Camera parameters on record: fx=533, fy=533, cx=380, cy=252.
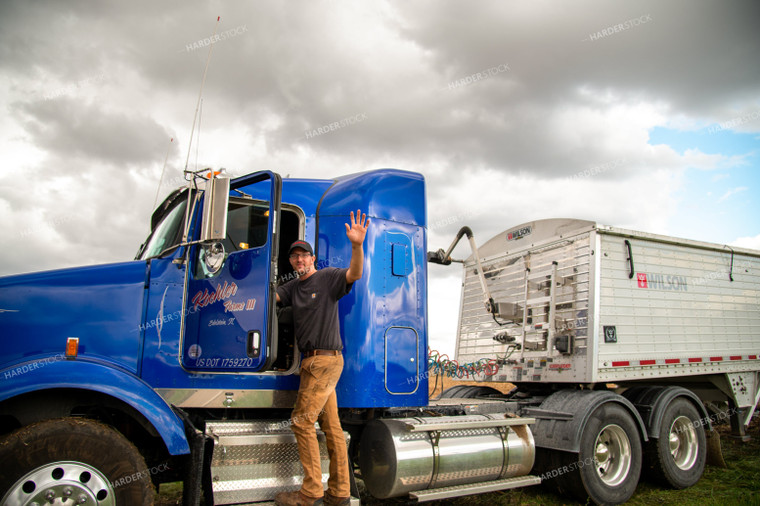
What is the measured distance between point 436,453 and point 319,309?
182 centimetres

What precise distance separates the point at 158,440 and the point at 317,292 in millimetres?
1799

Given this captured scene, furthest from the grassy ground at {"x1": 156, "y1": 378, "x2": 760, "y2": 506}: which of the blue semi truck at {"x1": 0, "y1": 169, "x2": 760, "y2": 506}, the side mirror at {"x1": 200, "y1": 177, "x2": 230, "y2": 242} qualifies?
the side mirror at {"x1": 200, "y1": 177, "x2": 230, "y2": 242}

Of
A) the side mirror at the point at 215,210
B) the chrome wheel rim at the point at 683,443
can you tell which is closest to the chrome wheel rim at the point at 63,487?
the side mirror at the point at 215,210

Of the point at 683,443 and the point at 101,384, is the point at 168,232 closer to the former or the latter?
the point at 101,384

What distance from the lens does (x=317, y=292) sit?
452 centimetres

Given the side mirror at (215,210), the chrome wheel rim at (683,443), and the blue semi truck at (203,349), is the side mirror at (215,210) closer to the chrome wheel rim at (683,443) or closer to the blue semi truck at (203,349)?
Result: the blue semi truck at (203,349)

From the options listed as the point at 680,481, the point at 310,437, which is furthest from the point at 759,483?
the point at 310,437

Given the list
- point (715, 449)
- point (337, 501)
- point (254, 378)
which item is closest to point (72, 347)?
point (254, 378)

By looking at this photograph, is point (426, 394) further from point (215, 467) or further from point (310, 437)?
point (215, 467)

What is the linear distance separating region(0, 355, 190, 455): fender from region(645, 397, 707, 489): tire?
18.8 ft

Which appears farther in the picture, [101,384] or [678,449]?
[678,449]

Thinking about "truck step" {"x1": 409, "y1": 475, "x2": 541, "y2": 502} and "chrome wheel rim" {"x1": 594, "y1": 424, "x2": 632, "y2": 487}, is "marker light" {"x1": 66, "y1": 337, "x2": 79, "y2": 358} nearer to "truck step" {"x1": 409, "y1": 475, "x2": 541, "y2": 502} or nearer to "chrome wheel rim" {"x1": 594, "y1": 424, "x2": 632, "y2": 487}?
"truck step" {"x1": 409, "y1": 475, "x2": 541, "y2": 502}

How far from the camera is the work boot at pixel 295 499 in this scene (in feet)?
13.7

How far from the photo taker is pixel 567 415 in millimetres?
6000
